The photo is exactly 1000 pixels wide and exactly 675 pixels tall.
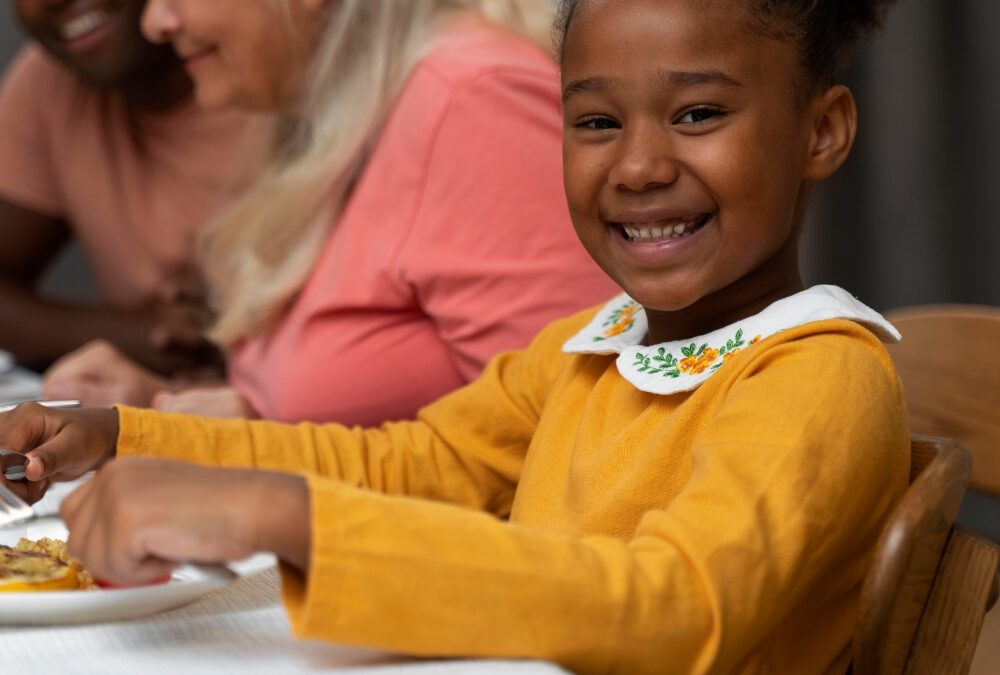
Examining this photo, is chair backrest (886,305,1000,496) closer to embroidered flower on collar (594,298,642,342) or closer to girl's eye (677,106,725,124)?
embroidered flower on collar (594,298,642,342)

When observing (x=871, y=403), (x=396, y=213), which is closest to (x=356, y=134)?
(x=396, y=213)

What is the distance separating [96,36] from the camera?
208 centimetres

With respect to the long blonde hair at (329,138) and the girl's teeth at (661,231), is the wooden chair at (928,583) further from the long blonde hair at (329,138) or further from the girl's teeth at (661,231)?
the long blonde hair at (329,138)

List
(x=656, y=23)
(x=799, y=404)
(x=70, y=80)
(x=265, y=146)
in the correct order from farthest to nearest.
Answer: (x=70, y=80) < (x=265, y=146) < (x=656, y=23) < (x=799, y=404)

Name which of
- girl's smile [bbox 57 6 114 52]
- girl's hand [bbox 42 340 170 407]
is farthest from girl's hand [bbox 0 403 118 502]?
girl's smile [bbox 57 6 114 52]

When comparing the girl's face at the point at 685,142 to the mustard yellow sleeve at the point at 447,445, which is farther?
the mustard yellow sleeve at the point at 447,445

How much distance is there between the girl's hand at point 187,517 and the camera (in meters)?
0.64

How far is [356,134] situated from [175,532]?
Result: 94 cm

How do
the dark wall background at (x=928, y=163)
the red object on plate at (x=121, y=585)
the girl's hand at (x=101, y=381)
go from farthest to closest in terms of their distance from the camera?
1. the dark wall background at (x=928, y=163)
2. the girl's hand at (x=101, y=381)
3. the red object on plate at (x=121, y=585)

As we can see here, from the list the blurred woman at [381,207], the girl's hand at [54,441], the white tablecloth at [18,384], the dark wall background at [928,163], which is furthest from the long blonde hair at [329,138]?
the dark wall background at [928,163]

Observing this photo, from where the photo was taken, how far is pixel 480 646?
65 cm

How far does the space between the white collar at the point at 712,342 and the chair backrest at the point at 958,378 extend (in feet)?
1.03

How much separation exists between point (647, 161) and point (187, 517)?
15.6 inches

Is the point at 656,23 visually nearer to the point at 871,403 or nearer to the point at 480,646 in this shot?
the point at 871,403
